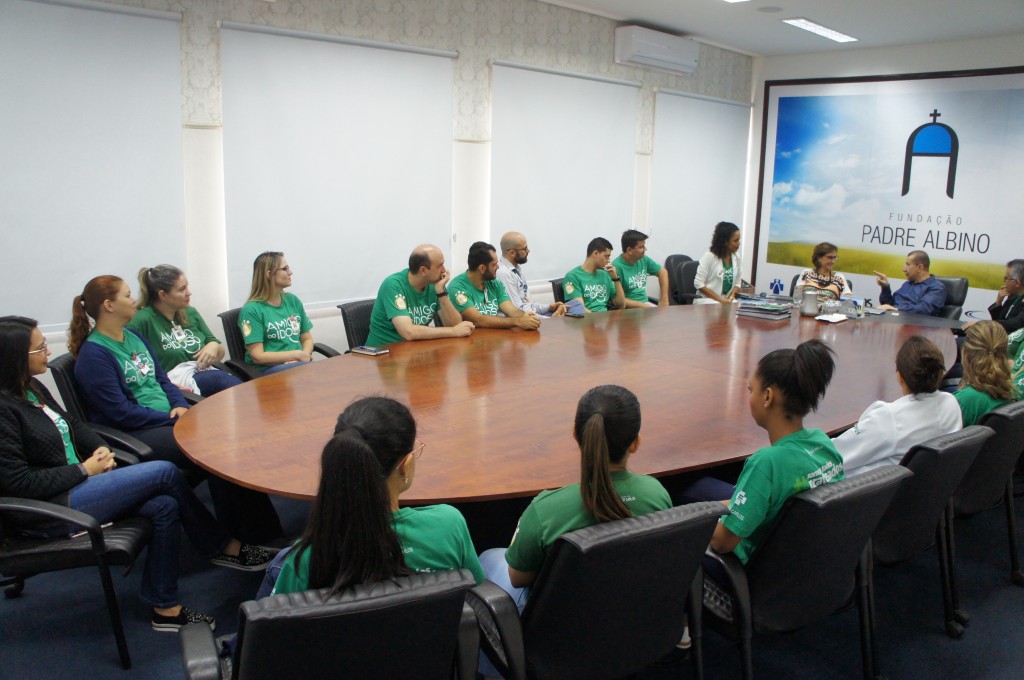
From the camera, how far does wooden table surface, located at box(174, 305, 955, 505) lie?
2.53 meters

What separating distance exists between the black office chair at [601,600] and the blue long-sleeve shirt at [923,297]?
529 cm

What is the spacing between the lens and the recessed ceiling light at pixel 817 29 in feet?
23.5

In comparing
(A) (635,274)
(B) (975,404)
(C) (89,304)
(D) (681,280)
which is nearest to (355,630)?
(C) (89,304)

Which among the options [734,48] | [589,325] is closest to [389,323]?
[589,325]

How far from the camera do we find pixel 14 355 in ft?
8.62

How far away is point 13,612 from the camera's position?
2.96m

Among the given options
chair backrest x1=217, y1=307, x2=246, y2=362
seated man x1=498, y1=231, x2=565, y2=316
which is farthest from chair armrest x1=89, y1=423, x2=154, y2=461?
seated man x1=498, y1=231, x2=565, y2=316

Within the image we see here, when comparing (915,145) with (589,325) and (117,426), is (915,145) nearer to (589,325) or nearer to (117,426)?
(589,325)

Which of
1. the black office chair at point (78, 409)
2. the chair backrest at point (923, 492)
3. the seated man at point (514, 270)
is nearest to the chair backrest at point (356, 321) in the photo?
the seated man at point (514, 270)

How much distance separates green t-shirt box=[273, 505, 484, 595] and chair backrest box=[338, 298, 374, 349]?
2954 millimetres

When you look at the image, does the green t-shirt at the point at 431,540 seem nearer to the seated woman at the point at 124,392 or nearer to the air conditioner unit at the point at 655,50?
the seated woman at the point at 124,392

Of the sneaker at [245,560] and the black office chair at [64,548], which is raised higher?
the black office chair at [64,548]

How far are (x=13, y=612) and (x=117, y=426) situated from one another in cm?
77

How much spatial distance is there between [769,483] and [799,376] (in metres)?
0.32
